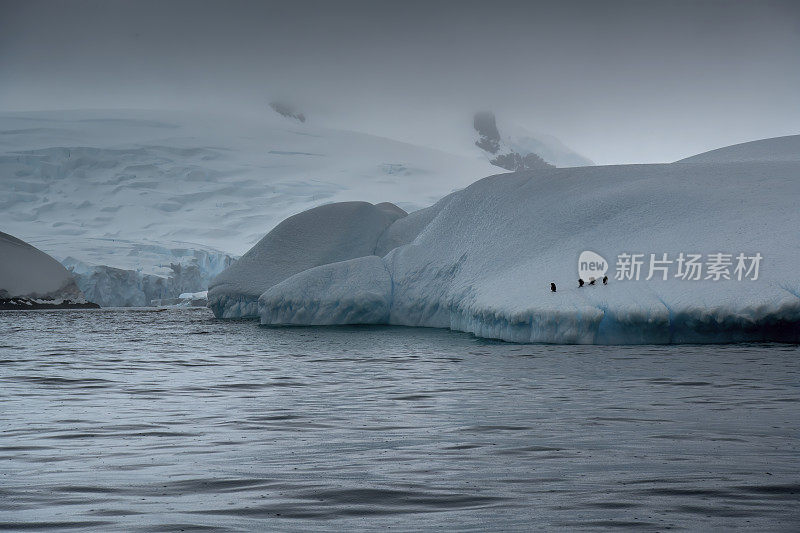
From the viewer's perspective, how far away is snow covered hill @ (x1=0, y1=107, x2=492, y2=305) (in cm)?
5359

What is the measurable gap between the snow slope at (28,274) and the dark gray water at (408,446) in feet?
109

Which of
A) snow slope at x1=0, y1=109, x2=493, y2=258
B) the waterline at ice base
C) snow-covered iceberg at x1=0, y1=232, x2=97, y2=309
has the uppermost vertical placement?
snow slope at x1=0, y1=109, x2=493, y2=258

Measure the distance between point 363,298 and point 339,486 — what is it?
20.0 metres

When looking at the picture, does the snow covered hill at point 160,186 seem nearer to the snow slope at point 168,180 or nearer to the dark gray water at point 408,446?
the snow slope at point 168,180

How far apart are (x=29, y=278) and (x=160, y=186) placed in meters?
31.6

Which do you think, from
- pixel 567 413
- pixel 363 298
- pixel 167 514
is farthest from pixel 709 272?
pixel 167 514

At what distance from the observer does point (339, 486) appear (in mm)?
4660

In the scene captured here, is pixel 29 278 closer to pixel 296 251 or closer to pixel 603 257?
pixel 296 251

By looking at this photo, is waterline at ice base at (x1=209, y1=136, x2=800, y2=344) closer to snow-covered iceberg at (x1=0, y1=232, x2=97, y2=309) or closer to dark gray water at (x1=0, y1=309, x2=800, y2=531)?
dark gray water at (x1=0, y1=309, x2=800, y2=531)

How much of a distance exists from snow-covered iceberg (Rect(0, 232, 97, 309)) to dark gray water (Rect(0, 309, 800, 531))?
1306 inches

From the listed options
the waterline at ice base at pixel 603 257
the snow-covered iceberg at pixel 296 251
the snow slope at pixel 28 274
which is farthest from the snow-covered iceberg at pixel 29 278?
the waterline at ice base at pixel 603 257

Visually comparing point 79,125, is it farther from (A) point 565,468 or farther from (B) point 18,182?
(A) point 565,468

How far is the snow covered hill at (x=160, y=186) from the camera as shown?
53.6 meters

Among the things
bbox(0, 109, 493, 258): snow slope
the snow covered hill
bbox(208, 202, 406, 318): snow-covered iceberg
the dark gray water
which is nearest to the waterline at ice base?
the dark gray water
